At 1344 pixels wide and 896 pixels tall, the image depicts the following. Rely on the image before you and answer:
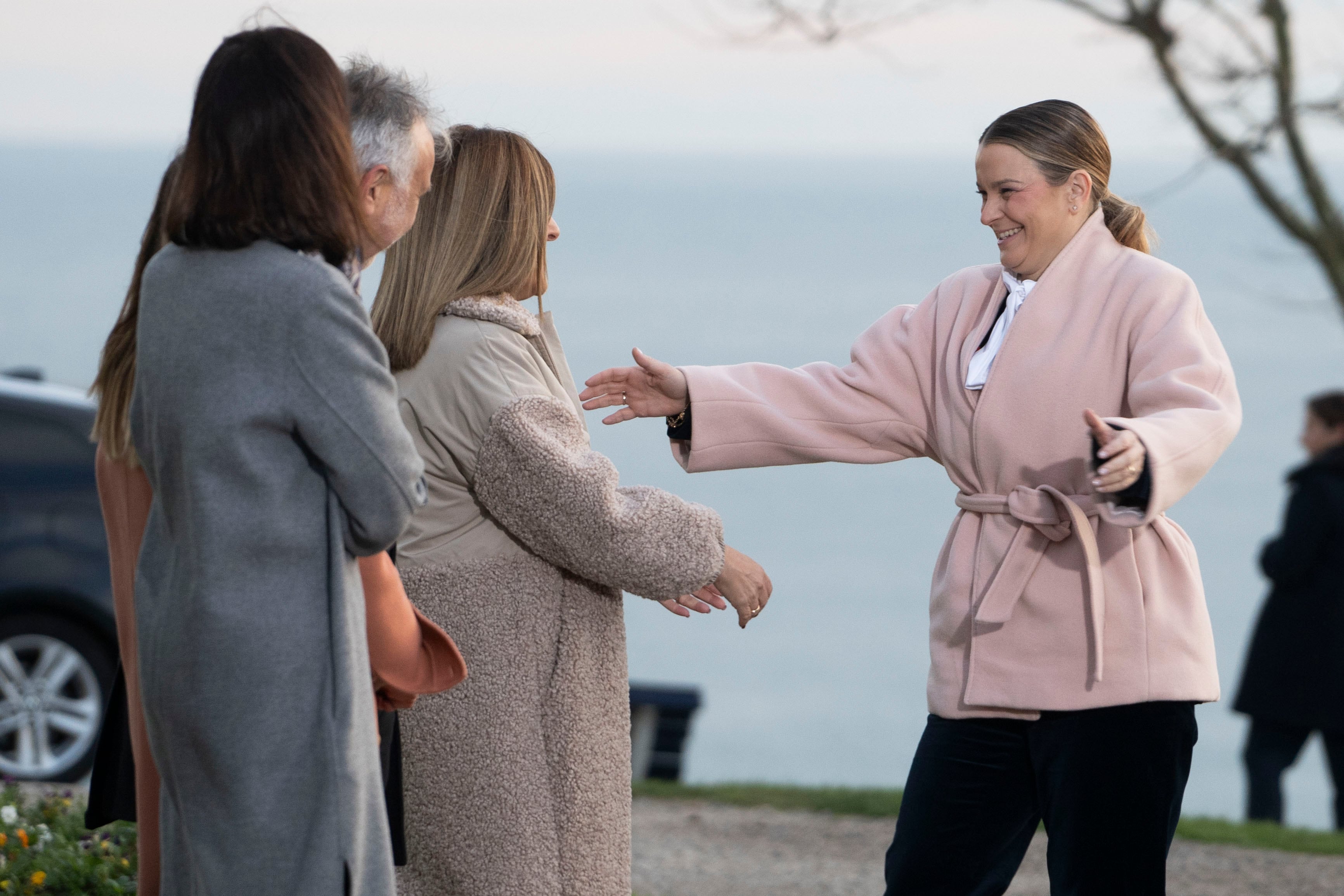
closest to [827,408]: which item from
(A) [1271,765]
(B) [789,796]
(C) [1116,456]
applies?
(C) [1116,456]

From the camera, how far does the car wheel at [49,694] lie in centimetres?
600

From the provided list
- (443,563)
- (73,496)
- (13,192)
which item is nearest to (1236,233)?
(73,496)

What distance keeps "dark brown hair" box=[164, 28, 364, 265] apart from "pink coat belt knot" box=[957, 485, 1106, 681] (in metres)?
1.37

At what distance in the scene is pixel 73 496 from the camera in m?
6.04

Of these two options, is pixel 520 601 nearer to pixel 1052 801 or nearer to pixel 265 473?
pixel 265 473

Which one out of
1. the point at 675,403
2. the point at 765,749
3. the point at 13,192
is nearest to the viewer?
the point at 675,403

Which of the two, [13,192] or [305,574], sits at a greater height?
[13,192]

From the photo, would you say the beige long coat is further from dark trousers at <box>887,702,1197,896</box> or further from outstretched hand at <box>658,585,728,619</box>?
dark trousers at <box>887,702,1197,896</box>

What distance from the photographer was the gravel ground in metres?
4.80

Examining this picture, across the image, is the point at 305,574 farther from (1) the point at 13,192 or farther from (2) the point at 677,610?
(1) the point at 13,192

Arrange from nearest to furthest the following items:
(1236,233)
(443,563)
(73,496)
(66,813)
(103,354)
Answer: (103,354), (443,563), (66,813), (73,496), (1236,233)

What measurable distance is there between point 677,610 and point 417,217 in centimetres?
83

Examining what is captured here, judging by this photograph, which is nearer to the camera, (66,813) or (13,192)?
(66,813)

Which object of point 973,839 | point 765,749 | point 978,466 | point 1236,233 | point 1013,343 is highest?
point 1236,233
